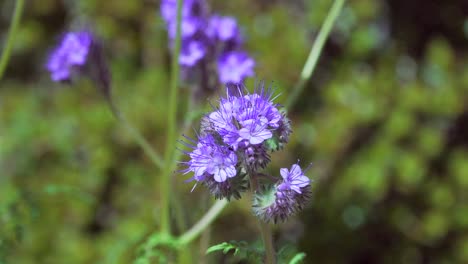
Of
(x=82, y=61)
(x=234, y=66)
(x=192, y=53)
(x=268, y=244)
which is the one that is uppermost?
(x=82, y=61)

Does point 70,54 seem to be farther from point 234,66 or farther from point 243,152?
point 243,152

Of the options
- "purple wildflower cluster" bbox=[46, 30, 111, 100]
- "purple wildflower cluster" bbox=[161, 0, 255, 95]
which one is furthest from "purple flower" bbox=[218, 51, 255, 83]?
"purple wildflower cluster" bbox=[46, 30, 111, 100]

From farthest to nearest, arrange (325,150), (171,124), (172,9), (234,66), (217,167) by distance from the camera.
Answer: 1. (325,150)
2. (172,9)
3. (234,66)
4. (171,124)
5. (217,167)

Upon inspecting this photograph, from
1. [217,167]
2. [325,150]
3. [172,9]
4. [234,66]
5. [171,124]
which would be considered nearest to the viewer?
[217,167]

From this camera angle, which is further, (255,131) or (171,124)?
(171,124)

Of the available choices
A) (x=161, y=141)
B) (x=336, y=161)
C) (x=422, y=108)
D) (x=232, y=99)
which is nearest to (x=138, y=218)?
(x=161, y=141)

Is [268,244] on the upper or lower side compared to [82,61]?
lower

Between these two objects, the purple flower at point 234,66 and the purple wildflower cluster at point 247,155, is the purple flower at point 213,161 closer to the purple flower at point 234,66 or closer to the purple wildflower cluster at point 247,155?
the purple wildflower cluster at point 247,155

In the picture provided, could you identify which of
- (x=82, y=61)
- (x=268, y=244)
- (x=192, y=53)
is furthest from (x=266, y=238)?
(x=82, y=61)
